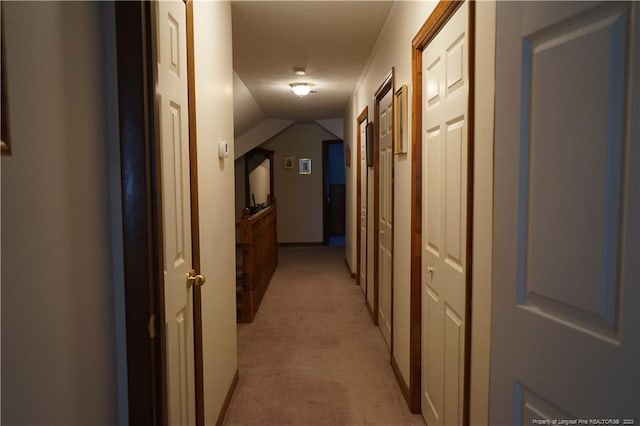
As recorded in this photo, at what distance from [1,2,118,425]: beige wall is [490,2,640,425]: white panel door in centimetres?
98

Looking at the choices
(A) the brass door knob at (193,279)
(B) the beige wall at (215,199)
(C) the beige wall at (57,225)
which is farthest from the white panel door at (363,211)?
(C) the beige wall at (57,225)

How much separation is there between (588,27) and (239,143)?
705 cm

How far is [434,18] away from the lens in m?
2.01

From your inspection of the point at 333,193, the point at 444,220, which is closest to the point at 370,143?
the point at 444,220

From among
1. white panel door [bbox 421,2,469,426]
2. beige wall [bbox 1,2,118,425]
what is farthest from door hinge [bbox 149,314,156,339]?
white panel door [bbox 421,2,469,426]

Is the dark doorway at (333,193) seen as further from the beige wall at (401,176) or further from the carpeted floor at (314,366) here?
the beige wall at (401,176)

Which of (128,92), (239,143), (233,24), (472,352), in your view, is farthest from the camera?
(239,143)

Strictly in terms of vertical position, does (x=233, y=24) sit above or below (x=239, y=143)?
above

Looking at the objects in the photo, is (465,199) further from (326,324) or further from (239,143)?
(239,143)

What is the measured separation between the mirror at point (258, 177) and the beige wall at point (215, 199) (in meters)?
5.48

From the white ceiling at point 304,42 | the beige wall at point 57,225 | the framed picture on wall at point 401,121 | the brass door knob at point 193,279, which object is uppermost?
the white ceiling at point 304,42

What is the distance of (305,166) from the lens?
930cm

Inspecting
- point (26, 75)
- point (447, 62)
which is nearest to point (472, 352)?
point (447, 62)

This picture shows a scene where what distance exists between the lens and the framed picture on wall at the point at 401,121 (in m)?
2.61
